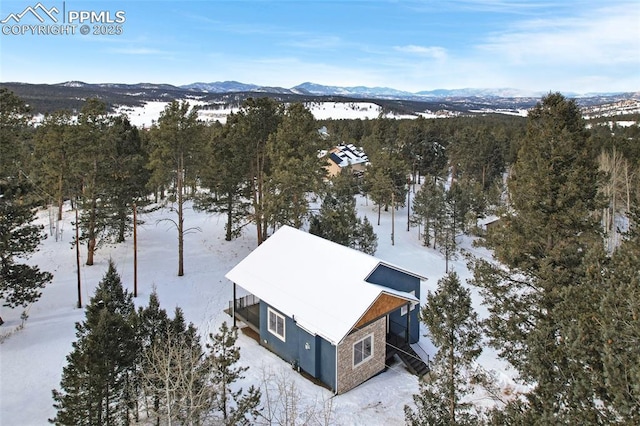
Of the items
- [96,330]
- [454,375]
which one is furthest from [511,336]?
[96,330]

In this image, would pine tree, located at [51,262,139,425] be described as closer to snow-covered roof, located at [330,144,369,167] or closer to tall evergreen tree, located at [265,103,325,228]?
tall evergreen tree, located at [265,103,325,228]

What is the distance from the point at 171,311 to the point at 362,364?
10.4m

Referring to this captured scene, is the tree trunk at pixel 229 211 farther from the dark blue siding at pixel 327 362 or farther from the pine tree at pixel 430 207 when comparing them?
the pine tree at pixel 430 207

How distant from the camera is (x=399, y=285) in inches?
688

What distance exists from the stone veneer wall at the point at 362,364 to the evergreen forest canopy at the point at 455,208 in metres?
4.00

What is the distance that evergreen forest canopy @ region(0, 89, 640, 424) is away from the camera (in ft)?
23.3

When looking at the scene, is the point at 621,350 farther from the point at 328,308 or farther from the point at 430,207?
the point at 430,207

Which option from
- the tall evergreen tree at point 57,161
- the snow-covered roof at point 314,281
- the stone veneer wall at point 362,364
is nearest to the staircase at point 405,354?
the stone veneer wall at point 362,364

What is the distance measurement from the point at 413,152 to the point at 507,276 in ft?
143

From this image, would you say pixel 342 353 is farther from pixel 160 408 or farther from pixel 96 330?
pixel 96 330

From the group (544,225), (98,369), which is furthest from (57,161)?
(544,225)

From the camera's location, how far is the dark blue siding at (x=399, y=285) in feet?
53.9

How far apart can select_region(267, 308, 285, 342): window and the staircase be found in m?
4.46

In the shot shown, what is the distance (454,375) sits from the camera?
10.2 meters
